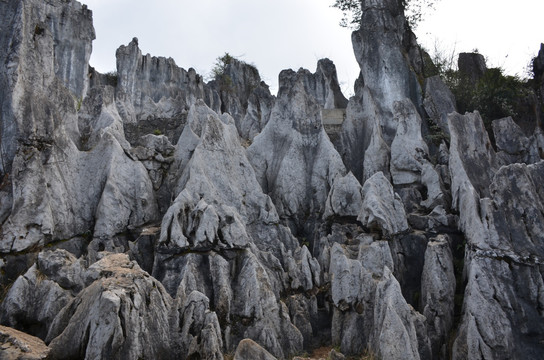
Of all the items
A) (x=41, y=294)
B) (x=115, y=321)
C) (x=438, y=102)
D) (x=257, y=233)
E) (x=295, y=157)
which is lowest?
(x=115, y=321)

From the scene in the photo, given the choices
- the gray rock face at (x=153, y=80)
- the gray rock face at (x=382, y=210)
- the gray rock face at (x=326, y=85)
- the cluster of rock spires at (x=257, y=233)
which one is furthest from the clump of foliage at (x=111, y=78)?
the gray rock face at (x=382, y=210)

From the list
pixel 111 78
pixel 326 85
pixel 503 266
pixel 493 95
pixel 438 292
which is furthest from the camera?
pixel 111 78

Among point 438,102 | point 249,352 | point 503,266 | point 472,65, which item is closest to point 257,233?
point 249,352

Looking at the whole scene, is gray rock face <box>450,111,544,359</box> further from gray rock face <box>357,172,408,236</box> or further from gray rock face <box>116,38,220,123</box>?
gray rock face <box>116,38,220,123</box>

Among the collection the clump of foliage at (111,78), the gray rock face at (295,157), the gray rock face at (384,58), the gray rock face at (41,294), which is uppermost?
the clump of foliage at (111,78)

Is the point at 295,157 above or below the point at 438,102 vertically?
below

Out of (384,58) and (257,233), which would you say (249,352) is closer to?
(257,233)

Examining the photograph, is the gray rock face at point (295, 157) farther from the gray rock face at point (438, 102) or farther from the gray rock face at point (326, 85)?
the gray rock face at point (326, 85)

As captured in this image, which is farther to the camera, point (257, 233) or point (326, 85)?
point (326, 85)

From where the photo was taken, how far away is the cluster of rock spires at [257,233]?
10.5 meters

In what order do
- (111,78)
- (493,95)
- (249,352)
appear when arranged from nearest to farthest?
(249,352) → (493,95) → (111,78)

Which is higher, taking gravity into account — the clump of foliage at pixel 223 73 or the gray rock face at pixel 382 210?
the clump of foliage at pixel 223 73

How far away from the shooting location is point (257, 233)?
15203 millimetres

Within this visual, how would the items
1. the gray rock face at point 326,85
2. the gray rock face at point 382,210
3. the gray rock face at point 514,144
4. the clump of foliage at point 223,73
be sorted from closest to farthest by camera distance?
the gray rock face at point 382,210 → the gray rock face at point 514,144 → the gray rock face at point 326,85 → the clump of foliage at point 223,73
